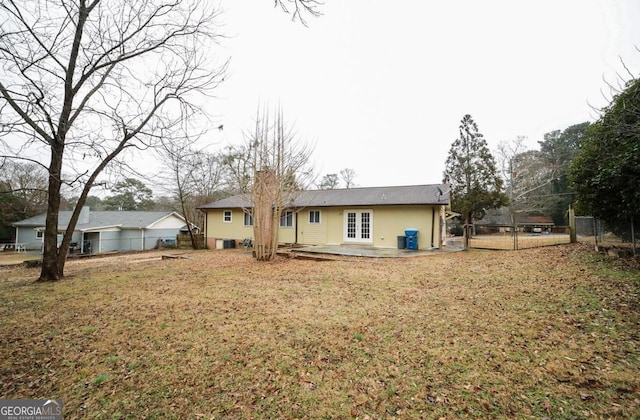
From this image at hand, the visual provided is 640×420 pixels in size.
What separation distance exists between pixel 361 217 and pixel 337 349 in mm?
11155

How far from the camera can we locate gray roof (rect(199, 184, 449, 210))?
1280cm

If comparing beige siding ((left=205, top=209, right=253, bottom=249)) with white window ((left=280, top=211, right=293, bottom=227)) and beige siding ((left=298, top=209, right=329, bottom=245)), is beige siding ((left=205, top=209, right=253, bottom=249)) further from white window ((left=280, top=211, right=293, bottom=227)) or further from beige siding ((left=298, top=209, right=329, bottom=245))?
beige siding ((left=298, top=209, right=329, bottom=245))

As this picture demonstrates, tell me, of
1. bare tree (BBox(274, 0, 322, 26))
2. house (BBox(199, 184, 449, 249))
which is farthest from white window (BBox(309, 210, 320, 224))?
bare tree (BBox(274, 0, 322, 26))

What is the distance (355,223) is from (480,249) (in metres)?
6.04

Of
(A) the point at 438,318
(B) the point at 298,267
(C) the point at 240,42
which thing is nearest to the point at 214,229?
(B) the point at 298,267

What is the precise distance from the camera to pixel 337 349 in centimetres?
328

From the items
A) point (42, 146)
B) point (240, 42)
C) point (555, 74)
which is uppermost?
point (555, 74)

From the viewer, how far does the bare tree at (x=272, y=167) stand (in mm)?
10164

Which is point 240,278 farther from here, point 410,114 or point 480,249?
point 410,114

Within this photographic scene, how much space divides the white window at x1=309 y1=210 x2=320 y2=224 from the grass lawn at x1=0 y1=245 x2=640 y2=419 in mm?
9257

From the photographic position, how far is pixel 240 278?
24.3 feet

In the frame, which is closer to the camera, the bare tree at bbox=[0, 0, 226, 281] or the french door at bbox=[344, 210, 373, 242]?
the bare tree at bbox=[0, 0, 226, 281]

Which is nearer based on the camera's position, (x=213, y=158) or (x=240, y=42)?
(x=240, y=42)

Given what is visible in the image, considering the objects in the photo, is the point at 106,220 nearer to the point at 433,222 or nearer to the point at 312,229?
the point at 312,229
